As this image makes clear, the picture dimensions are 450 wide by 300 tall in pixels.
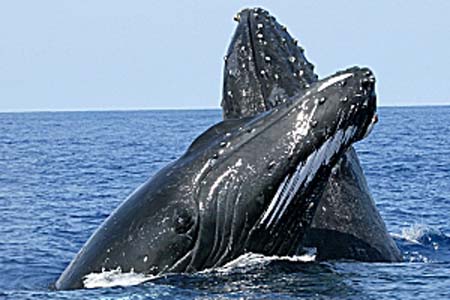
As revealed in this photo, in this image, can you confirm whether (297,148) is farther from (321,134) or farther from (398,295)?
(398,295)

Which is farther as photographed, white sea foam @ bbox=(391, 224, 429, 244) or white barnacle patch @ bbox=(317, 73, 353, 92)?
white sea foam @ bbox=(391, 224, 429, 244)

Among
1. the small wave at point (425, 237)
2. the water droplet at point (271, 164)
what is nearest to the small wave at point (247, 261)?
the water droplet at point (271, 164)

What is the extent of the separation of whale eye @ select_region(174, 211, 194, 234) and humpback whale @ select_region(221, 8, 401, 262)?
51.0 inches

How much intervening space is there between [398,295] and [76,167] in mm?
27893

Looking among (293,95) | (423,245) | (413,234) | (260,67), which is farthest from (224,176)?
(413,234)

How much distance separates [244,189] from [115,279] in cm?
109

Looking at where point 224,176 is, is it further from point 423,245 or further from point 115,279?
point 423,245

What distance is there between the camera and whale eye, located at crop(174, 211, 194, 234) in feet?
21.7

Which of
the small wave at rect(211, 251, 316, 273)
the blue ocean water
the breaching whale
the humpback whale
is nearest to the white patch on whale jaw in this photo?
the breaching whale

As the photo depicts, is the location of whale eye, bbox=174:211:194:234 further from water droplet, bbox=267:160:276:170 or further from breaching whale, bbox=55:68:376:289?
water droplet, bbox=267:160:276:170

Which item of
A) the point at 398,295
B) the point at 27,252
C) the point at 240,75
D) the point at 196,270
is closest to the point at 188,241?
the point at 196,270

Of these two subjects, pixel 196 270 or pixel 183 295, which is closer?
pixel 183 295

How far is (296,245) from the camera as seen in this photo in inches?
281

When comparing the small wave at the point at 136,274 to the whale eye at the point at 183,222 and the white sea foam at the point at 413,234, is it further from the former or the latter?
the white sea foam at the point at 413,234
